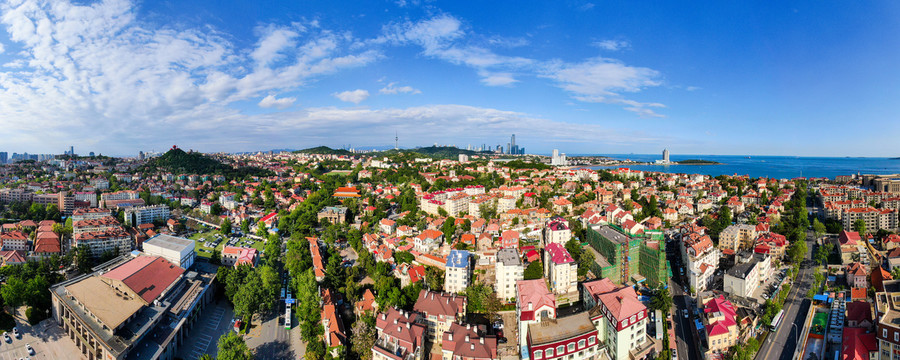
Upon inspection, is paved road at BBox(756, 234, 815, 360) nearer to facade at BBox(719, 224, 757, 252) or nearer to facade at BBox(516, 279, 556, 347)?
facade at BBox(719, 224, 757, 252)

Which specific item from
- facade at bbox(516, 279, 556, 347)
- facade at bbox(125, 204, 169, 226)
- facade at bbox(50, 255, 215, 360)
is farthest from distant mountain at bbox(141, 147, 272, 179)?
facade at bbox(516, 279, 556, 347)

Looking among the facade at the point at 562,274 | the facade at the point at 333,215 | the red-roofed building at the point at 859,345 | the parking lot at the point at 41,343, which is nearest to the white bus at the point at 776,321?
the red-roofed building at the point at 859,345

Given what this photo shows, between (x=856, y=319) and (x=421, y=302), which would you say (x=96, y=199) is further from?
(x=856, y=319)

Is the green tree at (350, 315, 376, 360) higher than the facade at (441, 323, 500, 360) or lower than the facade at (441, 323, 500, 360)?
lower

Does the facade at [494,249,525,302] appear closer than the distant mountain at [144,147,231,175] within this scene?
Yes

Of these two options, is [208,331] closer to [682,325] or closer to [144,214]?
[682,325]

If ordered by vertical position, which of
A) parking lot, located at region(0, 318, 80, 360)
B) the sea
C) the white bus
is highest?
the sea

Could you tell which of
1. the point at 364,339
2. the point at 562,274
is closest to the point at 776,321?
the point at 562,274
